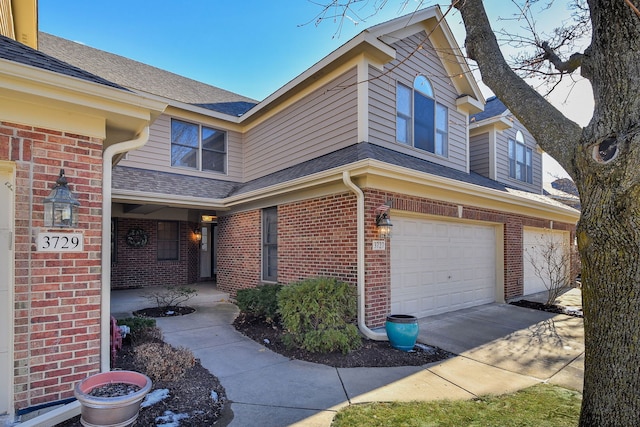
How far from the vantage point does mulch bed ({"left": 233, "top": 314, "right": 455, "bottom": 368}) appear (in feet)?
16.6

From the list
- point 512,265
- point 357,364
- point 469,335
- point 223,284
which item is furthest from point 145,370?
point 512,265

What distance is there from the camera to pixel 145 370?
4.32 meters

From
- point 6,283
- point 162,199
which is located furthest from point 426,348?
point 162,199

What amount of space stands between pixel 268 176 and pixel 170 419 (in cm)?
707

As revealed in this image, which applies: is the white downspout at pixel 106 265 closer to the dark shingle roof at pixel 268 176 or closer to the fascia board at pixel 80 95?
the fascia board at pixel 80 95

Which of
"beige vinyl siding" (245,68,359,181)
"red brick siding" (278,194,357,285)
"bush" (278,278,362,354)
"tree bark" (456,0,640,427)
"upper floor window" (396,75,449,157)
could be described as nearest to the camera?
"tree bark" (456,0,640,427)

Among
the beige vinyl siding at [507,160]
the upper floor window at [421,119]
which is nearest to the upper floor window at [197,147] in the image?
the upper floor window at [421,119]

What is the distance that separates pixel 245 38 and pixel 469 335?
9.74 m

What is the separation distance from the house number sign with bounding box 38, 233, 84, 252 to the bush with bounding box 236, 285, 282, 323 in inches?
149

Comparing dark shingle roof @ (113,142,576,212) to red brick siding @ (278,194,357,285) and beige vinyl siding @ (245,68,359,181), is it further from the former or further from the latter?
red brick siding @ (278,194,357,285)

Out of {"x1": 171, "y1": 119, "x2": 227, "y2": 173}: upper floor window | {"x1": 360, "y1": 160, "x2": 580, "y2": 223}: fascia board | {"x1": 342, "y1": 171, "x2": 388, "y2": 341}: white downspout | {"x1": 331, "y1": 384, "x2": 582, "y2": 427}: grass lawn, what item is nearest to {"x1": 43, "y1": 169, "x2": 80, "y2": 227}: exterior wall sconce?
{"x1": 331, "y1": 384, "x2": 582, "y2": 427}: grass lawn

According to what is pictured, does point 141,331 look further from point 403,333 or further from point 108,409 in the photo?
point 403,333

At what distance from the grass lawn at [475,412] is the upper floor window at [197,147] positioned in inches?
343

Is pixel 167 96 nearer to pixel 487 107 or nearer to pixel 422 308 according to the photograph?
pixel 422 308
